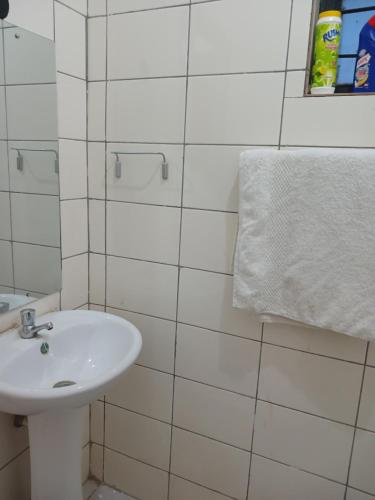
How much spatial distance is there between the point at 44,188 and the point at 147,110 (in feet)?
1.52

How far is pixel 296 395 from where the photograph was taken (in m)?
1.28

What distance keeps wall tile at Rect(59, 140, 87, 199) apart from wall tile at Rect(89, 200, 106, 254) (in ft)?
0.21

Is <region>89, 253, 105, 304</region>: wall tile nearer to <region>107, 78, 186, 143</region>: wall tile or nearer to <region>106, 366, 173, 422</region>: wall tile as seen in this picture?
<region>106, 366, 173, 422</region>: wall tile

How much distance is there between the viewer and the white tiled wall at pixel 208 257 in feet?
3.82

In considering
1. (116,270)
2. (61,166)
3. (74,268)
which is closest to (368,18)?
(61,166)

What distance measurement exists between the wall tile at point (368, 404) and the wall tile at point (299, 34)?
0.97 meters

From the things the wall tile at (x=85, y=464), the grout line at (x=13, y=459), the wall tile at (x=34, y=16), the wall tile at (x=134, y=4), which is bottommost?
the wall tile at (x=85, y=464)

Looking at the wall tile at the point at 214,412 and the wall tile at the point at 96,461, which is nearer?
the wall tile at the point at 214,412

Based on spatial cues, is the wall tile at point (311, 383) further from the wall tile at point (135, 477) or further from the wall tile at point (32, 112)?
the wall tile at point (32, 112)

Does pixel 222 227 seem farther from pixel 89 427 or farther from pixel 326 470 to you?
pixel 89 427

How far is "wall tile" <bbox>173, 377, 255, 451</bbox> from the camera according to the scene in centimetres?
138

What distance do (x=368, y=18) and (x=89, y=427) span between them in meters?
1.89

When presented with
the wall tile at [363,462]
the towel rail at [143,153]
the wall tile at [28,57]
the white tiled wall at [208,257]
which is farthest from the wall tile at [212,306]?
the wall tile at [28,57]

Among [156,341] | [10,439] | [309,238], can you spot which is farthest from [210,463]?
[309,238]
